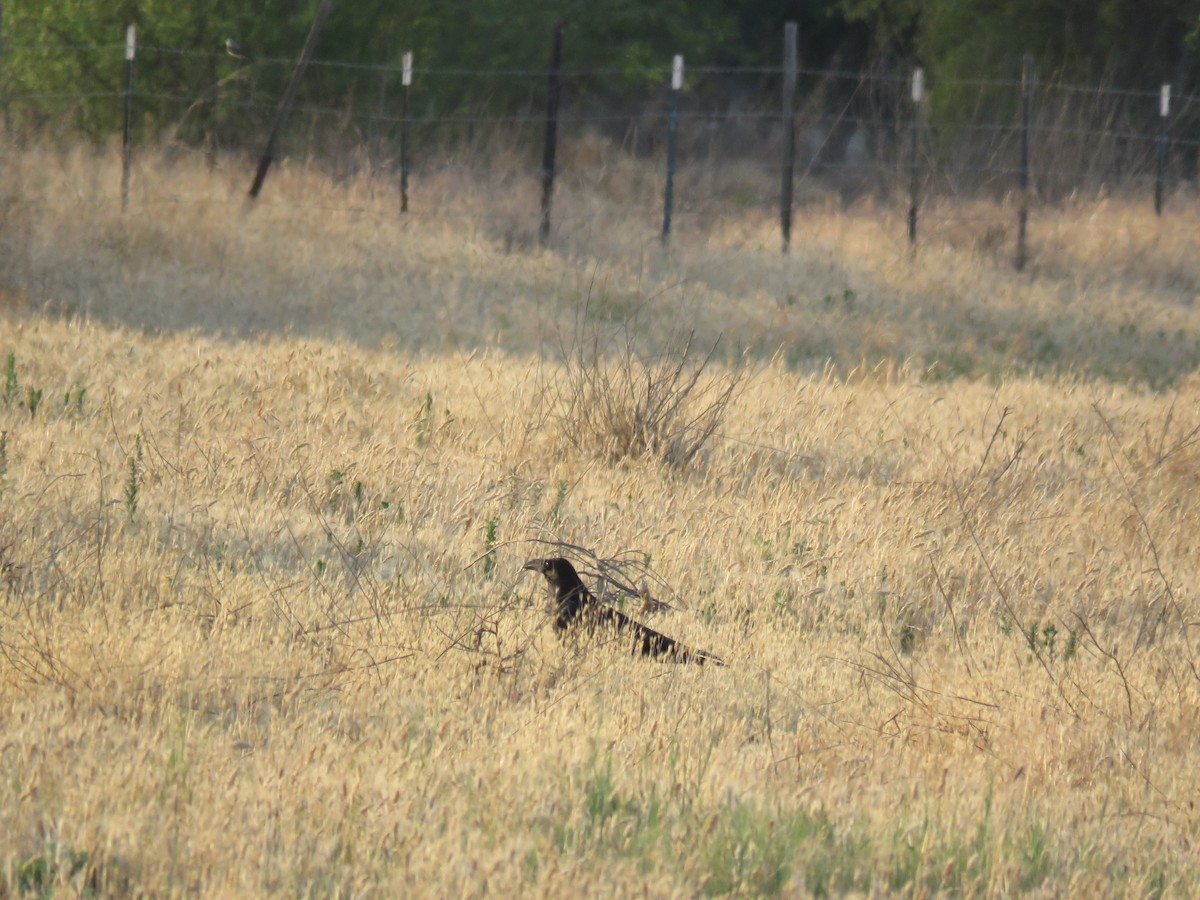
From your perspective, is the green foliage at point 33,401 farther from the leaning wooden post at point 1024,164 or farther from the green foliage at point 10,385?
the leaning wooden post at point 1024,164

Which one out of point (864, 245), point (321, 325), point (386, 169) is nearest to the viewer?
point (321, 325)

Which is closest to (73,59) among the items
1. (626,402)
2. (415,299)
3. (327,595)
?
(415,299)

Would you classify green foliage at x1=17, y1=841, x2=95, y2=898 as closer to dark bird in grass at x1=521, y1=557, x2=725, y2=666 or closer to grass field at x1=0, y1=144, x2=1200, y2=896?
grass field at x1=0, y1=144, x2=1200, y2=896

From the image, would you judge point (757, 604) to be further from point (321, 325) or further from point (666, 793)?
point (321, 325)

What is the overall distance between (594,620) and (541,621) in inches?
7.1

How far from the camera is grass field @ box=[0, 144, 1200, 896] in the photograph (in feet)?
8.55

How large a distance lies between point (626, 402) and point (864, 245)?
8.69 meters

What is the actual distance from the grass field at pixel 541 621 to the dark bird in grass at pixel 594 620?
0.26 feet

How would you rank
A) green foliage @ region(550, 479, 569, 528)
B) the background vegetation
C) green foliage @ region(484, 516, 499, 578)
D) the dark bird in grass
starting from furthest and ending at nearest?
the background vegetation, green foliage @ region(550, 479, 569, 528), green foliage @ region(484, 516, 499, 578), the dark bird in grass

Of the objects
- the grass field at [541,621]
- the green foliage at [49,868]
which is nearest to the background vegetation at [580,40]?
the grass field at [541,621]

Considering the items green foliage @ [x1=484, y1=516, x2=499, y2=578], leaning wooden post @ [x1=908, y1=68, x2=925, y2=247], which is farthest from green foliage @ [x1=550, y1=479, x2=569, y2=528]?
leaning wooden post @ [x1=908, y1=68, x2=925, y2=247]

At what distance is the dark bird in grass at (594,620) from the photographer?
3758 mm

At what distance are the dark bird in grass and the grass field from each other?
8cm

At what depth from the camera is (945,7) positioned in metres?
23.0
